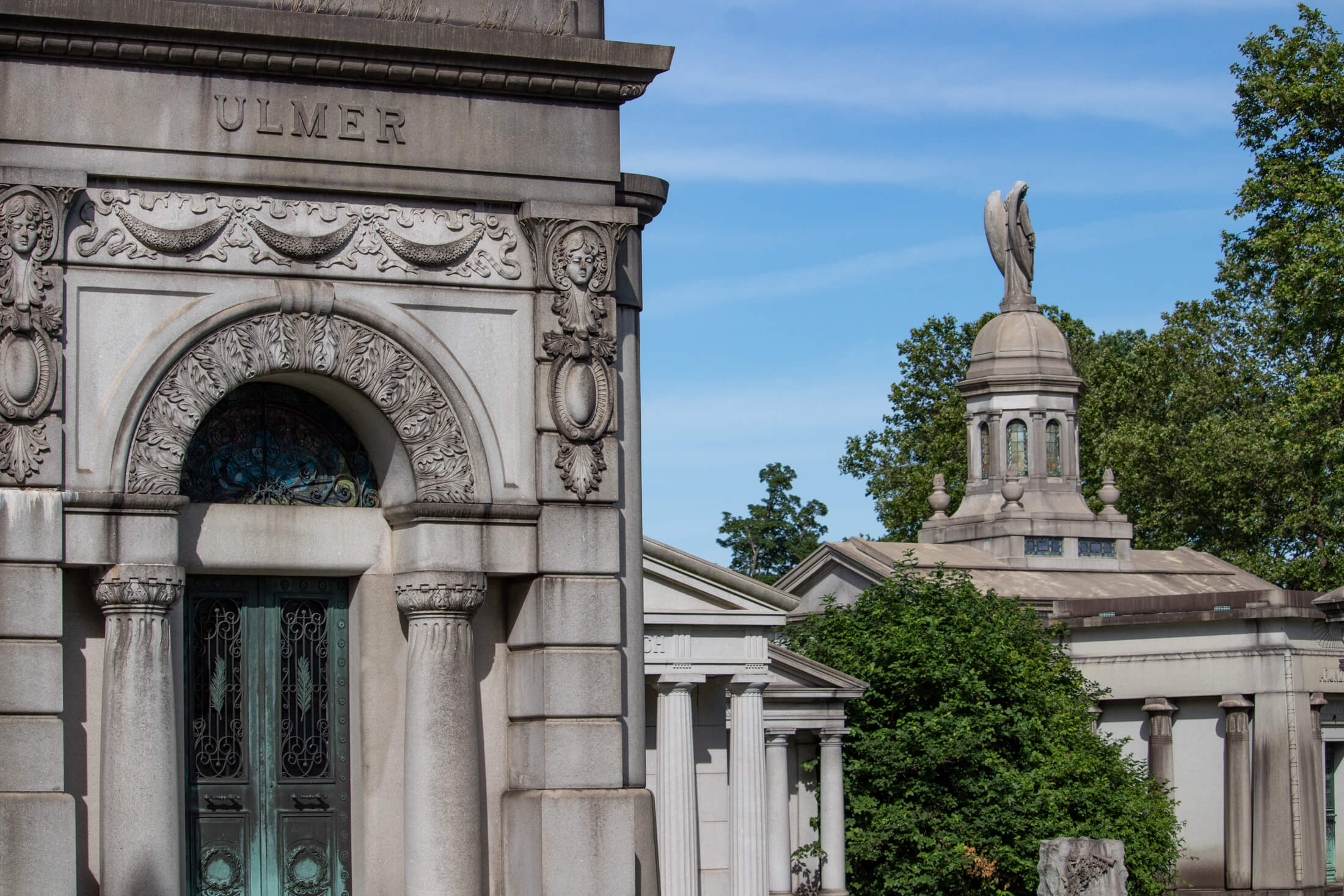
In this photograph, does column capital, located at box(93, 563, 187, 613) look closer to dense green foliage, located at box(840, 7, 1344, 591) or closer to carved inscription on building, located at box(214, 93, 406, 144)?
carved inscription on building, located at box(214, 93, 406, 144)

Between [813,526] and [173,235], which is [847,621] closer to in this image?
[173,235]

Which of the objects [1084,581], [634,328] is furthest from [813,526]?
[634,328]

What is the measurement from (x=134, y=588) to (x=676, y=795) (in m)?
15.7

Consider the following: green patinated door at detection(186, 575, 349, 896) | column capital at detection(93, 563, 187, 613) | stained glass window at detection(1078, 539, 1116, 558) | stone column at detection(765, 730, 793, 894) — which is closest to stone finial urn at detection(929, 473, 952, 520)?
stained glass window at detection(1078, 539, 1116, 558)

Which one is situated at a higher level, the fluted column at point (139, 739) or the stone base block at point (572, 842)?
the fluted column at point (139, 739)

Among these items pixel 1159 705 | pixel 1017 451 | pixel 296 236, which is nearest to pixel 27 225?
pixel 296 236

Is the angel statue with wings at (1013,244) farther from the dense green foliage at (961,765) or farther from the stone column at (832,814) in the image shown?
the stone column at (832,814)

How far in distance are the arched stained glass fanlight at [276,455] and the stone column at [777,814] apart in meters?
18.3

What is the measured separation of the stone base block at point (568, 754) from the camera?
15.0m

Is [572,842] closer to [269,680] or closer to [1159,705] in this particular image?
[269,680]

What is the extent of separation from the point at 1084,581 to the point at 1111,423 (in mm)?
17148

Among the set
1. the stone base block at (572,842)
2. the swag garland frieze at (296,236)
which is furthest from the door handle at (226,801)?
the swag garland frieze at (296,236)

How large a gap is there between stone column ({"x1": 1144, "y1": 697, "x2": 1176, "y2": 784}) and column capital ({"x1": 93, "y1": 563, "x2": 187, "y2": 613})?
36.8 meters

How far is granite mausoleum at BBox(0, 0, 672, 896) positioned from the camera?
1398 centimetres
